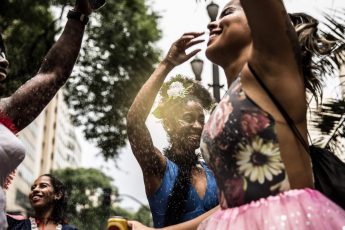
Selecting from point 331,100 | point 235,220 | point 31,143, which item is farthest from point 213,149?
point 31,143

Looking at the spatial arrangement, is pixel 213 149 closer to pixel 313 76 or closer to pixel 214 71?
pixel 313 76

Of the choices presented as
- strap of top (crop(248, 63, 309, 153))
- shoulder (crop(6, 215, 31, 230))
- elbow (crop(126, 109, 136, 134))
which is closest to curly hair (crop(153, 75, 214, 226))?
elbow (crop(126, 109, 136, 134))

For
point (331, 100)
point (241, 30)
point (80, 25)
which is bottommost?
point (331, 100)

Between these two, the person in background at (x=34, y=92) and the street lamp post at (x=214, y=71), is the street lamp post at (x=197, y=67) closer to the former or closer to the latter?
the street lamp post at (x=214, y=71)

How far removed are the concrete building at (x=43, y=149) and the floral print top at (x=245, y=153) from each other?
125 feet

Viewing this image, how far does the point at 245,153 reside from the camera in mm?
1824

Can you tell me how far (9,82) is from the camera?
12906mm

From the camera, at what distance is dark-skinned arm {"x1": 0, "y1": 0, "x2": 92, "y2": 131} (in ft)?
7.56

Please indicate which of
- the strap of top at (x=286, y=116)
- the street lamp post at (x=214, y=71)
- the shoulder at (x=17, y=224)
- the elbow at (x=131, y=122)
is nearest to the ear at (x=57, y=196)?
the shoulder at (x=17, y=224)

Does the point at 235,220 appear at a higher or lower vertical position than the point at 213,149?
lower

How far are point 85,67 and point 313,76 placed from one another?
13.6 meters

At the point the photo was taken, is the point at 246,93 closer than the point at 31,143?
Yes

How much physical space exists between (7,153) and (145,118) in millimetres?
860

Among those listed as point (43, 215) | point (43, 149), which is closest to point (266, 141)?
point (43, 215)
